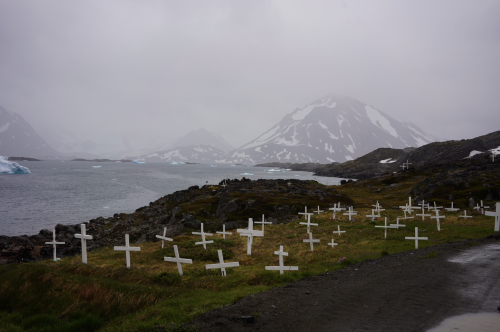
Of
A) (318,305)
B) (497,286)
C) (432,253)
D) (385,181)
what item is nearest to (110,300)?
(318,305)

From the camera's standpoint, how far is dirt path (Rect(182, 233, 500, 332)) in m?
8.51

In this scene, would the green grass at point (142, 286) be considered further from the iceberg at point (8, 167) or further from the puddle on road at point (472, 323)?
the iceberg at point (8, 167)

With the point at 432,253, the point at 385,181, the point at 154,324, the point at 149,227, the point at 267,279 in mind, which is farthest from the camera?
the point at 385,181

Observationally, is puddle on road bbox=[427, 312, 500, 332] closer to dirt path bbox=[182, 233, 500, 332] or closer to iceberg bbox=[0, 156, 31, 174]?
dirt path bbox=[182, 233, 500, 332]

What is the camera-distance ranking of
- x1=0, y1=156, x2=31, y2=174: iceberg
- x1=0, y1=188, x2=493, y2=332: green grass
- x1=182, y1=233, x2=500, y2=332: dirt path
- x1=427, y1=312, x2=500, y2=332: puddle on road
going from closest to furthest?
x1=427, y1=312, x2=500, y2=332: puddle on road < x1=182, y1=233, x2=500, y2=332: dirt path < x1=0, y1=188, x2=493, y2=332: green grass < x1=0, y1=156, x2=31, y2=174: iceberg

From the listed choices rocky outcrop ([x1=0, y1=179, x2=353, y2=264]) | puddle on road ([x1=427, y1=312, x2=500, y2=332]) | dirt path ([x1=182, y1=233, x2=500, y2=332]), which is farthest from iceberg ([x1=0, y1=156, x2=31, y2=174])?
puddle on road ([x1=427, y1=312, x2=500, y2=332])

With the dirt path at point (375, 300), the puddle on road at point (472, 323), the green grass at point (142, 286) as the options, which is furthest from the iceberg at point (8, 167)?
the puddle on road at point (472, 323)

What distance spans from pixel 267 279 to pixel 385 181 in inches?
3212

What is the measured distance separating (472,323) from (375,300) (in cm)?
276

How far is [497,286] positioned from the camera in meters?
10.9

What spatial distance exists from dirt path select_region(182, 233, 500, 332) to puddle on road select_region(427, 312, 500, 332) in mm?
238

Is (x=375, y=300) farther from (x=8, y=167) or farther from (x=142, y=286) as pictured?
(x=8, y=167)

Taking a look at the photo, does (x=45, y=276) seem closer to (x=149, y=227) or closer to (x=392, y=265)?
(x=392, y=265)

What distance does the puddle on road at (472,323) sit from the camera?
7727 mm
